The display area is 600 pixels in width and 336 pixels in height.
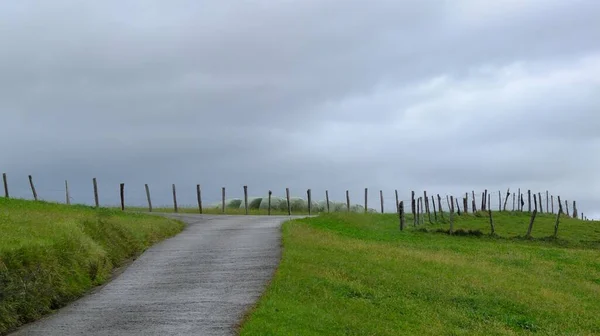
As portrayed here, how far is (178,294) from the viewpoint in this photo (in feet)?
54.6

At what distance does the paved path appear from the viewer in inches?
532

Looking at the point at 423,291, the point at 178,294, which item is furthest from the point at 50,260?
the point at 423,291

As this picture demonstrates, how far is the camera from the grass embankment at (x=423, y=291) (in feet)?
47.9

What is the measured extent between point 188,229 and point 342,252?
11.0 metres

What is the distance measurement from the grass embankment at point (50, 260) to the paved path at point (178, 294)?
0.41 metres

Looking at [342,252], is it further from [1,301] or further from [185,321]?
[1,301]

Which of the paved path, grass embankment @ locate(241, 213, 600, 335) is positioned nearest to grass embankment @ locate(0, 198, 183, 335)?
the paved path

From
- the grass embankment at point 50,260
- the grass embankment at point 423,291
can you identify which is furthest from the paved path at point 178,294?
the grass embankment at point 423,291

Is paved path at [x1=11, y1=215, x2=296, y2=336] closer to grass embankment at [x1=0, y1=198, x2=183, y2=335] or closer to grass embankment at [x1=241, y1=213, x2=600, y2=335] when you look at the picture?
grass embankment at [x1=0, y1=198, x2=183, y2=335]

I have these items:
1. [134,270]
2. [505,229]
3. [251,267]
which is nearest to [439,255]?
[251,267]

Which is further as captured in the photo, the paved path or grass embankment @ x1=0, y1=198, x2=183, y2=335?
grass embankment @ x1=0, y1=198, x2=183, y2=335

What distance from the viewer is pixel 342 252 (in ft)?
82.0

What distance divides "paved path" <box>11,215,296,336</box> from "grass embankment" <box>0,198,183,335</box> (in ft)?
1.33

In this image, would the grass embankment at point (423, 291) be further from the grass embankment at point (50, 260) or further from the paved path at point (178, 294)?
the grass embankment at point (50, 260)
